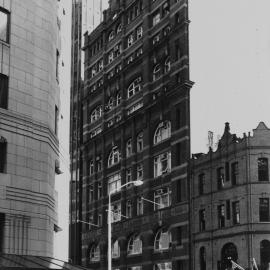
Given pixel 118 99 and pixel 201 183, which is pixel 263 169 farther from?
pixel 118 99

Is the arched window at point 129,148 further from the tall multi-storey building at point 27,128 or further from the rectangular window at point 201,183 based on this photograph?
the tall multi-storey building at point 27,128

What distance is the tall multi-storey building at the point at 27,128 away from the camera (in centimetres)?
2102

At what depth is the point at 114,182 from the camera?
80312mm

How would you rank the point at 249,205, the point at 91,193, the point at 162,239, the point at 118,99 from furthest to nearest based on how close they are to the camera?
the point at 91,193, the point at 118,99, the point at 162,239, the point at 249,205

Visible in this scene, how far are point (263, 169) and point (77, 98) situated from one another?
51.3m

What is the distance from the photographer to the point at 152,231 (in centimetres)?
6912

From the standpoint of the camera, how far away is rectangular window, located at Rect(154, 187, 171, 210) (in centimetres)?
6794

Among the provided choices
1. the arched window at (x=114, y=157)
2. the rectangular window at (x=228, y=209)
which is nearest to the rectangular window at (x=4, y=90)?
the rectangular window at (x=228, y=209)

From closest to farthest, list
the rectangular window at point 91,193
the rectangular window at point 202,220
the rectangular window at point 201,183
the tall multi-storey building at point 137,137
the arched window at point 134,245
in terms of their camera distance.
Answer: the rectangular window at point 202,220
the rectangular window at point 201,183
the tall multi-storey building at point 137,137
the arched window at point 134,245
the rectangular window at point 91,193

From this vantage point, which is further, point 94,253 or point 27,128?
point 94,253

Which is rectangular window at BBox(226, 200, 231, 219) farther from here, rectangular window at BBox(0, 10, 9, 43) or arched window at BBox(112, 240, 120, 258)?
rectangular window at BBox(0, 10, 9, 43)

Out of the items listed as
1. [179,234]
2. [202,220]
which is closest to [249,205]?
[202,220]

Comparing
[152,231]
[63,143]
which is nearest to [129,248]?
[152,231]

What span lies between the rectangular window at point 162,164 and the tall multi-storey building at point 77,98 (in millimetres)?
23890
